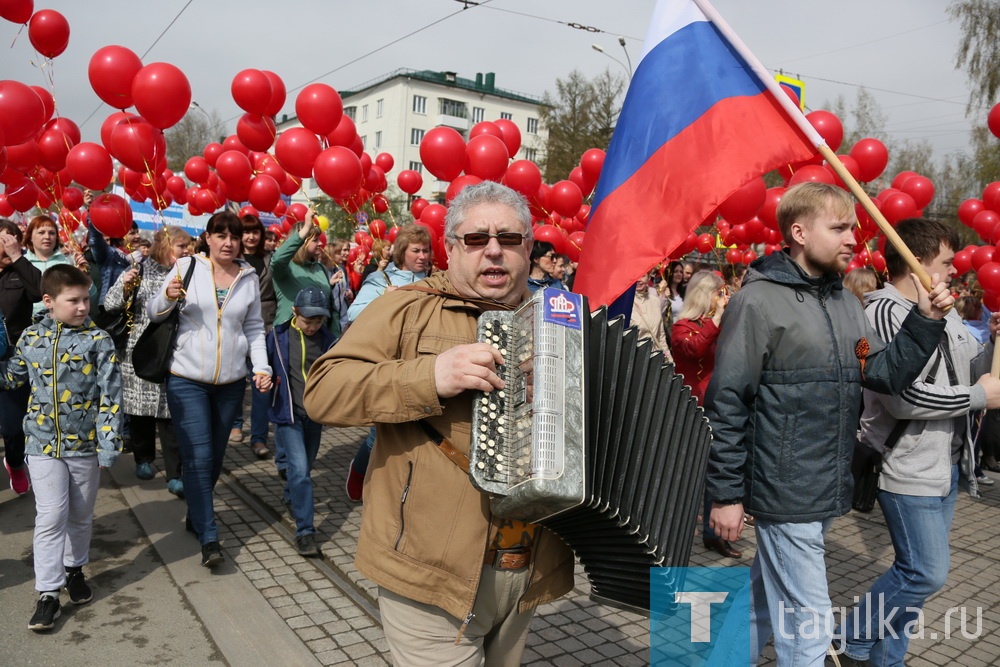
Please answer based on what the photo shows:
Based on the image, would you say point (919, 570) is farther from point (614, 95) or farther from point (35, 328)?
point (614, 95)

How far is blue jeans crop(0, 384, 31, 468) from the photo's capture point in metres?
5.65

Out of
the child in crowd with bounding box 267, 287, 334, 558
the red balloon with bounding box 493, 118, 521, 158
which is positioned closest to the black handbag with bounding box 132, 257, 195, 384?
the child in crowd with bounding box 267, 287, 334, 558

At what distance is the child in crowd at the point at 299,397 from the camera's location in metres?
4.93

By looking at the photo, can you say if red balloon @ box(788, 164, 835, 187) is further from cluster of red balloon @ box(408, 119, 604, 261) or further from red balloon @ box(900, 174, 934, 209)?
red balloon @ box(900, 174, 934, 209)

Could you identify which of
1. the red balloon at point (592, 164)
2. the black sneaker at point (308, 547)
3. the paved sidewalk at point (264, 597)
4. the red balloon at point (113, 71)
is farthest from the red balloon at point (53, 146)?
the red balloon at point (592, 164)

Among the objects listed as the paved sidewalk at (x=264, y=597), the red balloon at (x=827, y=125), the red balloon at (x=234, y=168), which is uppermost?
the red balloon at (x=827, y=125)

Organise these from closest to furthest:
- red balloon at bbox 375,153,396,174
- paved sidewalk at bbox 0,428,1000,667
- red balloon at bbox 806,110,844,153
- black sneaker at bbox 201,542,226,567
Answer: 1. paved sidewalk at bbox 0,428,1000,667
2. black sneaker at bbox 201,542,226,567
3. red balloon at bbox 806,110,844,153
4. red balloon at bbox 375,153,396,174

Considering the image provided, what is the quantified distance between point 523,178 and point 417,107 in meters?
55.8

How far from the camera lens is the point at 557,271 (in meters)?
7.28

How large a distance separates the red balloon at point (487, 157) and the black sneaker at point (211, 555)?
12.8ft

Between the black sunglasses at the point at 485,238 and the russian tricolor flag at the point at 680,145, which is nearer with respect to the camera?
the black sunglasses at the point at 485,238

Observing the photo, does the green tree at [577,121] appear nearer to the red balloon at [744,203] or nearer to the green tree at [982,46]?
the green tree at [982,46]

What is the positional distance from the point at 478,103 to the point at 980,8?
47049 millimetres

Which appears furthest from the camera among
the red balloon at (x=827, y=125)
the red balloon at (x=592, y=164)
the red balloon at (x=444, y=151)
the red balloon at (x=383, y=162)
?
the red balloon at (x=383, y=162)
